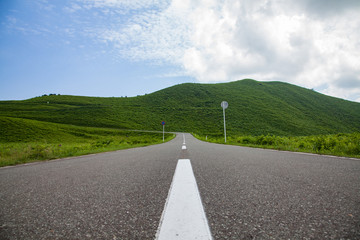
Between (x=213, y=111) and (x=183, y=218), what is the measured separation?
70537 mm

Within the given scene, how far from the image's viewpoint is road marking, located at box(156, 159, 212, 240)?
3.91 feet

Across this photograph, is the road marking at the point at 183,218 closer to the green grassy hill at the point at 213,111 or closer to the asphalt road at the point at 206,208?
the asphalt road at the point at 206,208

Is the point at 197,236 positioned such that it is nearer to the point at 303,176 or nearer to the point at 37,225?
the point at 37,225

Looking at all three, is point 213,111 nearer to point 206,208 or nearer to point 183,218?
point 206,208

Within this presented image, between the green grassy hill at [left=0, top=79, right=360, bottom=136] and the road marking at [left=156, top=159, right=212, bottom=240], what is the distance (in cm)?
4733

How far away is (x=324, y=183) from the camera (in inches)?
97.4

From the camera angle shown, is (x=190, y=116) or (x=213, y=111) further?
(x=213, y=111)

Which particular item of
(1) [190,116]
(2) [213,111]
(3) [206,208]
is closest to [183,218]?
(3) [206,208]

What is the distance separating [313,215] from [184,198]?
1192 millimetres

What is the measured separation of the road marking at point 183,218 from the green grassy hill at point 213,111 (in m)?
47.3

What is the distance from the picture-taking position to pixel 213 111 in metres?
70.5

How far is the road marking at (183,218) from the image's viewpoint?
1.19 m

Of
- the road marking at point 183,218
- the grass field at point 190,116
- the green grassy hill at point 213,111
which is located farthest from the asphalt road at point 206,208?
the green grassy hill at point 213,111

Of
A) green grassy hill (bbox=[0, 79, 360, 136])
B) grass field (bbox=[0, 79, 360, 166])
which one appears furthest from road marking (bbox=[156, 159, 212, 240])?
green grassy hill (bbox=[0, 79, 360, 136])
